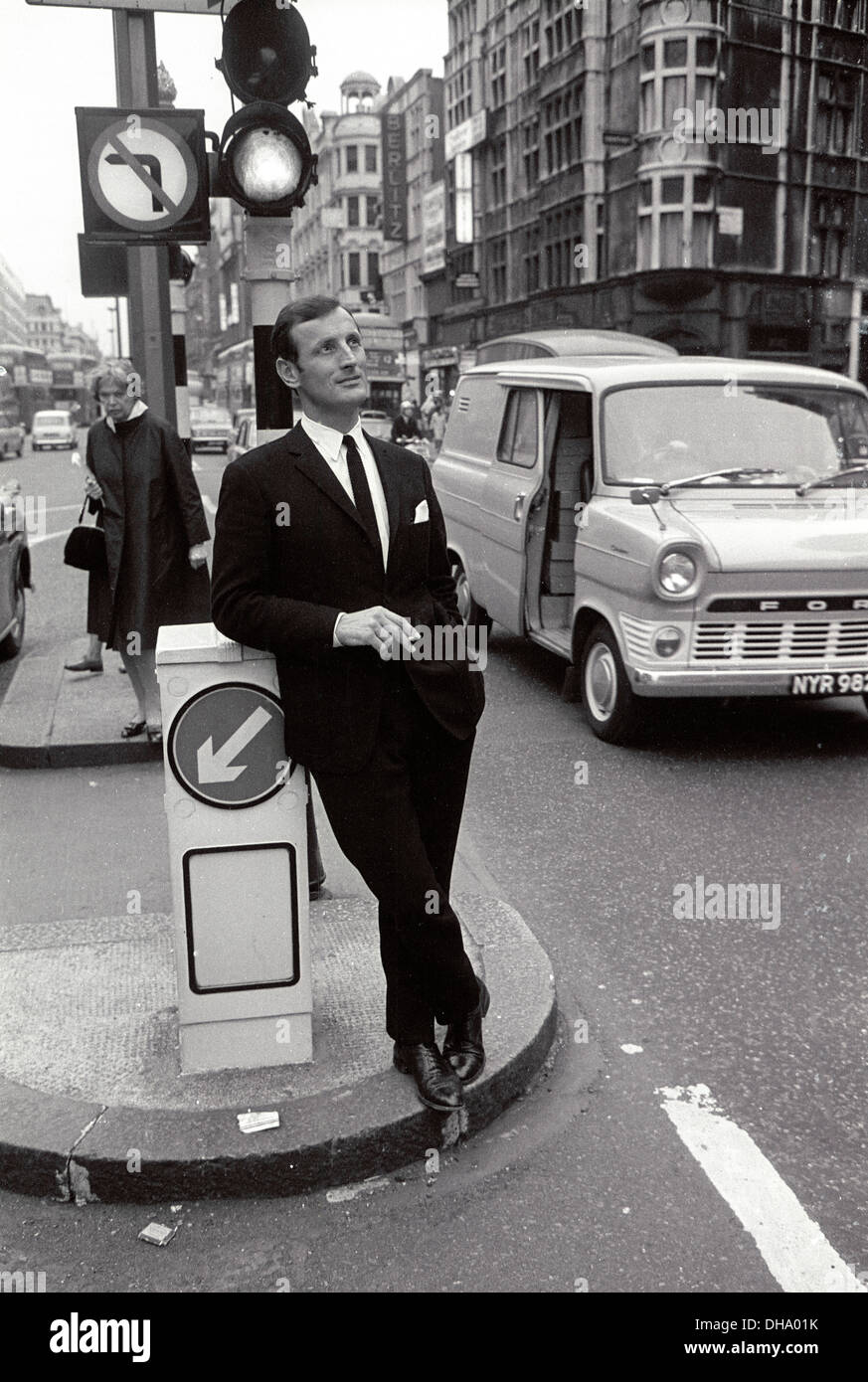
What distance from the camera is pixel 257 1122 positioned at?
Answer: 9.91 ft

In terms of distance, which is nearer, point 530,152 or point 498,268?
point 530,152

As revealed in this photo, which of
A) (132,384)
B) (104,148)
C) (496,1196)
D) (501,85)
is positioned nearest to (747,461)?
(132,384)

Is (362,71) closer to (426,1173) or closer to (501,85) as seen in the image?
(501,85)

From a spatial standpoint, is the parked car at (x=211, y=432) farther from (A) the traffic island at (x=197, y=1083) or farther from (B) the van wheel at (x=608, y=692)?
(A) the traffic island at (x=197, y=1083)

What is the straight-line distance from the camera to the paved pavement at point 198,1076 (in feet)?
9.61

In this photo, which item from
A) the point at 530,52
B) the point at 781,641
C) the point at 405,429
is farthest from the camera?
the point at 530,52

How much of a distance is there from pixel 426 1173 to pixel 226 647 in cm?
130

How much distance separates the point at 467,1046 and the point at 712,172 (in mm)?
39276

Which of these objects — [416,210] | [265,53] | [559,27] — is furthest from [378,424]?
[416,210]

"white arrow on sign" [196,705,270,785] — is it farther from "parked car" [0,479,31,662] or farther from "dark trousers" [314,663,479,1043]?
"parked car" [0,479,31,662]

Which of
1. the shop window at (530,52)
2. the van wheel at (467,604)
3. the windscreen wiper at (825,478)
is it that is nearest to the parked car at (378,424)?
the shop window at (530,52)

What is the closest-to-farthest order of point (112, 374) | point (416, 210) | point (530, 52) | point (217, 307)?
point (112, 374), point (530, 52), point (416, 210), point (217, 307)

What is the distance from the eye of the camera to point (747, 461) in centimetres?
717

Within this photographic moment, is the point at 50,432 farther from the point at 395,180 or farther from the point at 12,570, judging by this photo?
the point at 12,570
